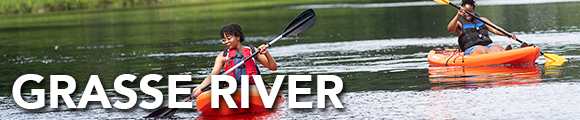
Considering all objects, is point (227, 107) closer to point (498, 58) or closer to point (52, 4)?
point (498, 58)

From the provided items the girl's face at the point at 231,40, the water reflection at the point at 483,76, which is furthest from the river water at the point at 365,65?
the girl's face at the point at 231,40

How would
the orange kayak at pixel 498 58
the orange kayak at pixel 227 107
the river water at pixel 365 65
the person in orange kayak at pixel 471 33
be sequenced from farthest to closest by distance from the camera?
the person in orange kayak at pixel 471 33 < the orange kayak at pixel 498 58 < the river water at pixel 365 65 < the orange kayak at pixel 227 107

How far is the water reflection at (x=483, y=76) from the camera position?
12133 mm

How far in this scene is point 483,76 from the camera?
1317 cm

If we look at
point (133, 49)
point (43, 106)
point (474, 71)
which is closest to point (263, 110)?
point (43, 106)

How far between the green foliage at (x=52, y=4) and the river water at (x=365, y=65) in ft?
164

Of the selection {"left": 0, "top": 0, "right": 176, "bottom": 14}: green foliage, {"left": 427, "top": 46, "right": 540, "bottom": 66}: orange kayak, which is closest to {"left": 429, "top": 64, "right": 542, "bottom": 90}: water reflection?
{"left": 427, "top": 46, "right": 540, "bottom": 66}: orange kayak

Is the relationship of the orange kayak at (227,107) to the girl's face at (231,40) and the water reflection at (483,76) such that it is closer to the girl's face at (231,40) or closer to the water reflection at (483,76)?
the girl's face at (231,40)

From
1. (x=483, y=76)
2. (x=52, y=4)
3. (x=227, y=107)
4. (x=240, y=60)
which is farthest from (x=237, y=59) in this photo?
(x=52, y=4)

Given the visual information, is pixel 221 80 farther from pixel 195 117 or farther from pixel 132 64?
pixel 132 64

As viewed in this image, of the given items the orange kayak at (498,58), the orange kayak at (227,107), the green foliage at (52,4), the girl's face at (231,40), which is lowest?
the orange kayak at (227,107)

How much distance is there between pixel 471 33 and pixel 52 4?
76.4 m

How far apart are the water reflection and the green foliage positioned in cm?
7532

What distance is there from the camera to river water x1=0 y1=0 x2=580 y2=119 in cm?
1034
